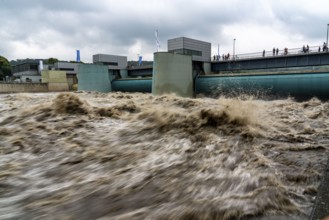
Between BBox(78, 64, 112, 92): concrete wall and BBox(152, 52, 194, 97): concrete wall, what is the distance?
39.3 ft

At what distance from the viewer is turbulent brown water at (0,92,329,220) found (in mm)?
2924

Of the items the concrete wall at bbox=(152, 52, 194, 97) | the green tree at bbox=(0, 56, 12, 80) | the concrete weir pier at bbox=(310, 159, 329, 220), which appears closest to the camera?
the concrete weir pier at bbox=(310, 159, 329, 220)

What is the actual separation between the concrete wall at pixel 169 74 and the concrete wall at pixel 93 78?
39.3 feet

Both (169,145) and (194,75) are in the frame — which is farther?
(194,75)

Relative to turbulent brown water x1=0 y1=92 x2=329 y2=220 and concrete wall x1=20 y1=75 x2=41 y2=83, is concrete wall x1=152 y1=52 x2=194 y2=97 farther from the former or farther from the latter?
concrete wall x1=20 y1=75 x2=41 y2=83

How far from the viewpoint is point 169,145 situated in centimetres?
545

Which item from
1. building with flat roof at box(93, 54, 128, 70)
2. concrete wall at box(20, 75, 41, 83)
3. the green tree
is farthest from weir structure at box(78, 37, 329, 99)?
the green tree

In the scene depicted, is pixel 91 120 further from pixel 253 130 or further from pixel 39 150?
pixel 253 130

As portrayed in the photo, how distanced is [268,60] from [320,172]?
22.7 metres

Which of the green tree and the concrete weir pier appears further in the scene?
the green tree

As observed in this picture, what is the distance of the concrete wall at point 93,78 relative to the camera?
32.7 metres

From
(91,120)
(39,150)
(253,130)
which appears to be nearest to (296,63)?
(253,130)

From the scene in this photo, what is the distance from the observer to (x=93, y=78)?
109 ft

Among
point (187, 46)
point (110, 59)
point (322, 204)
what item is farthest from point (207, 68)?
point (110, 59)
